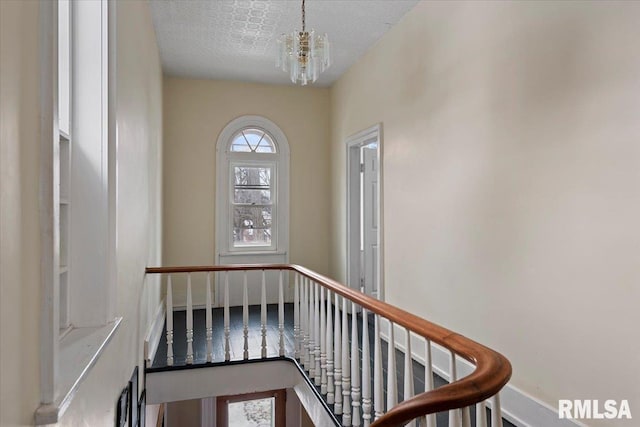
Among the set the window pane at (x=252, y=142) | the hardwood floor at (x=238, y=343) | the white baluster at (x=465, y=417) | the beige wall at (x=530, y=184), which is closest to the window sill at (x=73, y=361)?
the white baluster at (x=465, y=417)

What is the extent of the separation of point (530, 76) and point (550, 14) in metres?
0.31

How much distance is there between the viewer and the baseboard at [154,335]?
2.99 m

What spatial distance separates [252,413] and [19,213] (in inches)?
247

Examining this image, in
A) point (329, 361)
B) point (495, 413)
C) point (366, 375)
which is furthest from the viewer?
point (329, 361)

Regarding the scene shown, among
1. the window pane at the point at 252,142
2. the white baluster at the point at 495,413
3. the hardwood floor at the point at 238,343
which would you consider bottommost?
the hardwood floor at the point at 238,343

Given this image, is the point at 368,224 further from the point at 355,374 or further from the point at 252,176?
the point at 355,374

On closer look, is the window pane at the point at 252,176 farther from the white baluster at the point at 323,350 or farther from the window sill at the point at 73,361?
the window sill at the point at 73,361

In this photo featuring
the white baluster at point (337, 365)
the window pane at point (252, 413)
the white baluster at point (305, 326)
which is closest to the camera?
the white baluster at point (337, 365)

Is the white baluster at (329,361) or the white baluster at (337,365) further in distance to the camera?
the white baluster at (329,361)

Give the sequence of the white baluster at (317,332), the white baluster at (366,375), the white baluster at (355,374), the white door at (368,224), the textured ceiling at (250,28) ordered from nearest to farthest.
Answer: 1. the white baluster at (366,375)
2. the white baluster at (355,374)
3. the white baluster at (317,332)
4. the textured ceiling at (250,28)
5. the white door at (368,224)

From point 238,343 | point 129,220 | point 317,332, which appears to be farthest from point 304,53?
point 238,343

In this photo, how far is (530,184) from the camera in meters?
2.13

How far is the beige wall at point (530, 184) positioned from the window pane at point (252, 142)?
227 centimetres

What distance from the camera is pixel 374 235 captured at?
182 inches
